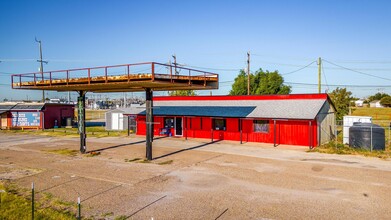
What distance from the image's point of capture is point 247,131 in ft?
92.4

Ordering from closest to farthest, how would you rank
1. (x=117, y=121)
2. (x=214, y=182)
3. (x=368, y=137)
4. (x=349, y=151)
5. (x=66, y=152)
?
(x=214, y=182) < (x=349, y=151) < (x=368, y=137) < (x=66, y=152) < (x=117, y=121)

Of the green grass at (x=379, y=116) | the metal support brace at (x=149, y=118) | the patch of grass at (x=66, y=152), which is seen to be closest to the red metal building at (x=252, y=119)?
the metal support brace at (x=149, y=118)

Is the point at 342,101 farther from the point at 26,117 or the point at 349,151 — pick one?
the point at 26,117

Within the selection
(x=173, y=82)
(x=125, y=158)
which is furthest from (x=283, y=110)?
(x=125, y=158)

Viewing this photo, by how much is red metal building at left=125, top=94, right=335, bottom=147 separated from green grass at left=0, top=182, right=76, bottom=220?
11.4 meters

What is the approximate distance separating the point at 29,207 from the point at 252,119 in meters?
19.8

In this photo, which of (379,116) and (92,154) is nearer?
(92,154)

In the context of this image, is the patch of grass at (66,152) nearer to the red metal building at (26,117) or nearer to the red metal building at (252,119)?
the red metal building at (252,119)

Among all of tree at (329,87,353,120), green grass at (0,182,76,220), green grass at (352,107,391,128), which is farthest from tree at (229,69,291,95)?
green grass at (0,182,76,220)

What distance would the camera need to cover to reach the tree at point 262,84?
205 ft

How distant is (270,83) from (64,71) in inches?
1907

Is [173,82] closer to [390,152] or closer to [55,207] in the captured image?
[55,207]

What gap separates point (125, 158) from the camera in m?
21.1

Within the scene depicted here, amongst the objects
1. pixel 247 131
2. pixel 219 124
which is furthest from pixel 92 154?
pixel 247 131
